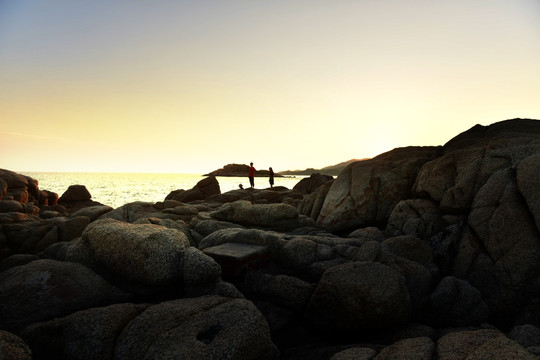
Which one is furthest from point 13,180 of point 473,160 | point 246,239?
point 473,160

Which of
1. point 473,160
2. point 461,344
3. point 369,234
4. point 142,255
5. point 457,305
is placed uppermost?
point 473,160

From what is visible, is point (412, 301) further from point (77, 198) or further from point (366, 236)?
point (77, 198)

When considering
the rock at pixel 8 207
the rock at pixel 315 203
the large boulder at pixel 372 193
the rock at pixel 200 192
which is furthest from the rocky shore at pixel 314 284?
the rock at pixel 200 192

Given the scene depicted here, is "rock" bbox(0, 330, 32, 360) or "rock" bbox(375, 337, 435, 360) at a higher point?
"rock" bbox(0, 330, 32, 360)

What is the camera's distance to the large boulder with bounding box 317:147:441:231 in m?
13.2

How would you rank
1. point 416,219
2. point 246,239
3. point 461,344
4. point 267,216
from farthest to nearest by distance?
1. point 267,216
2. point 416,219
3. point 246,239
4. point 461,344

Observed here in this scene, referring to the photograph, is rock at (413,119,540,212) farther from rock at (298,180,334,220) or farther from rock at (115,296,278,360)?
rock at (115,296,278,360)

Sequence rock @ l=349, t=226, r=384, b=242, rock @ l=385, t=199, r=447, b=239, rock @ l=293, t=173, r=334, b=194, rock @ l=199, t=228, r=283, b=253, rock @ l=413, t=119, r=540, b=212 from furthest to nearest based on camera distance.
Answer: rock @ l=293, t=173, r=334, b=194
rock @ l=349, t=226, r=384, b=242
rock @ l=385, t=199, r=447, b=239
rock @ l=413, t=119, r=540, b=212
rock @ l=199, t=228, r=283, b=253

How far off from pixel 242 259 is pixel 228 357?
130 inches

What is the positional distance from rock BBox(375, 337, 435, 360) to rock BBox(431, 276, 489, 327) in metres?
2.68

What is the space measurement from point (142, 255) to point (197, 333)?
9.04 feet

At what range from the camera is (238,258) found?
7.65m

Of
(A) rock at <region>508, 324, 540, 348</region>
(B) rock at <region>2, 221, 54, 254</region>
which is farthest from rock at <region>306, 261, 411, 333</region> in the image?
(B) rock at <region>2, 221, 54, 254</region>

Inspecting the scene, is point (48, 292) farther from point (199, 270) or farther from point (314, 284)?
point (314, 284)
